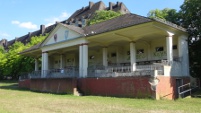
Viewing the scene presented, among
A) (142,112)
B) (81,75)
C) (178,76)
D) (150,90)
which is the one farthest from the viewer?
(81,75)

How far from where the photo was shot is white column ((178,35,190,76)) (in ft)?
70.1

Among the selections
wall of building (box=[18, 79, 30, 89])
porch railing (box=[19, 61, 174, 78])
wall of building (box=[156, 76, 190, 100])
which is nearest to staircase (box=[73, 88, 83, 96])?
porch railing (box=[19, 61, 174, 78])

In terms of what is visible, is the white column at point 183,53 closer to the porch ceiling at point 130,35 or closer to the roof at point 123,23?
the roof at point 123,23

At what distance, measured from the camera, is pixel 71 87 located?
915 inches

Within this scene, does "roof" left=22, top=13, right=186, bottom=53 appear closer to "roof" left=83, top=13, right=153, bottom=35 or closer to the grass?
"roof" left=83, top=13, right=153, bottom=35

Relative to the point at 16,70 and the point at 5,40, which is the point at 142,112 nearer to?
the point at 16,70

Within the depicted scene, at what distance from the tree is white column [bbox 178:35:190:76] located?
1.11m

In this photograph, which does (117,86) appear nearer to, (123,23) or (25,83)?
(123,23)

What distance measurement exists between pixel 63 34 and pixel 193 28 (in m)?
12.9

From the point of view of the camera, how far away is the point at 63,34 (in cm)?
2784

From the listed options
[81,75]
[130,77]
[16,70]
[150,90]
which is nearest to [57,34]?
[81,75]

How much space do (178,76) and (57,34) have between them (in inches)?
556

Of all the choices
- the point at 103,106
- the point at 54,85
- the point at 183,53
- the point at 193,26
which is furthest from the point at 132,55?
the point at 103,106

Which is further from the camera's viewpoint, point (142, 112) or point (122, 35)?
point (122, 35)
